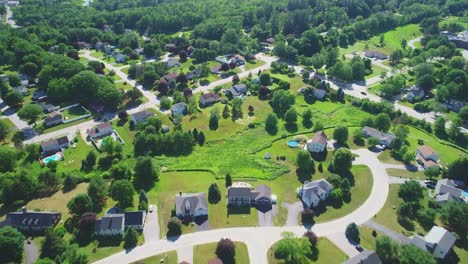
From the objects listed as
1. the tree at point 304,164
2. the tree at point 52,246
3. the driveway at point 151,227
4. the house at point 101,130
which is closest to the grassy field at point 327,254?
the tree at point 304,164

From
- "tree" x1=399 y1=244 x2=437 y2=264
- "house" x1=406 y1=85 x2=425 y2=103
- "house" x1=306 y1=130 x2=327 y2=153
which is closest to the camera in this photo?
"tree" x1=399 y1=244 x2=437 y2=264

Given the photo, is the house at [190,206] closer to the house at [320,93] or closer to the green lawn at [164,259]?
the green lawn at [164,259]

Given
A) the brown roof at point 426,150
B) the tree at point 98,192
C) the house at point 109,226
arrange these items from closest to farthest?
the house at point 109,226, the tree at point 98,192, the brown roof at point 426,150

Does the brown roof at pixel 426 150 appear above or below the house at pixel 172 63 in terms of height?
below

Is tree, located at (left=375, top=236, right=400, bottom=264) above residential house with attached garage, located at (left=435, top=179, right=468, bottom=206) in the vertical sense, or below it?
above

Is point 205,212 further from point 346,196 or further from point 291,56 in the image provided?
point 291,56

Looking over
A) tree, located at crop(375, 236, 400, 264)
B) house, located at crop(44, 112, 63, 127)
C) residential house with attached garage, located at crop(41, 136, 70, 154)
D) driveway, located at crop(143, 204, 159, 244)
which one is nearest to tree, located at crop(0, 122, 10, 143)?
house, located at crop(44, 112, 63, 127)

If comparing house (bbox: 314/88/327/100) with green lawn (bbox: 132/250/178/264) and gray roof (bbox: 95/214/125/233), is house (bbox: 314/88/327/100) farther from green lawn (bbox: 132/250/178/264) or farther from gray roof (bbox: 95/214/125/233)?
gray roof (bbox: 95/214/125/233)
